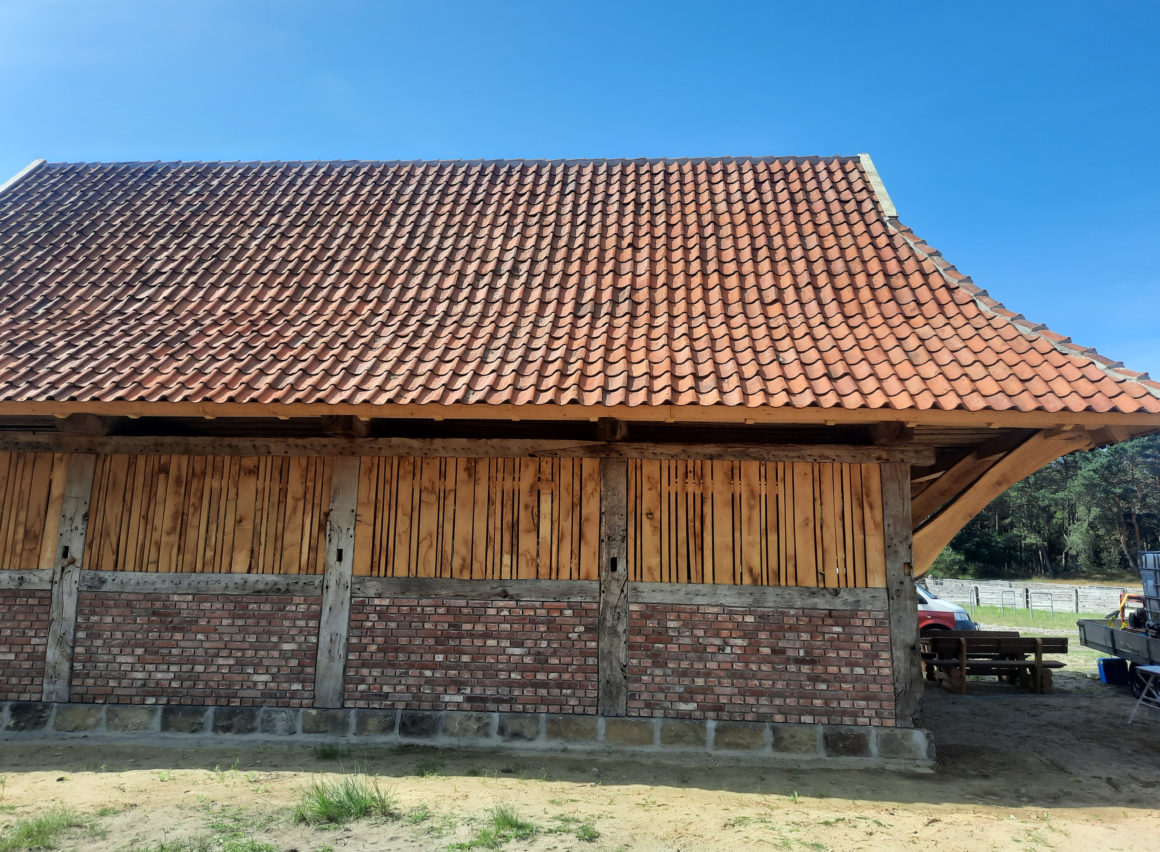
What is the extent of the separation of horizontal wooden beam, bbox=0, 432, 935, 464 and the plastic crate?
21.4 feet

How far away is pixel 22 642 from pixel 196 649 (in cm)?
157

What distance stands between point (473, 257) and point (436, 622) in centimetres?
374


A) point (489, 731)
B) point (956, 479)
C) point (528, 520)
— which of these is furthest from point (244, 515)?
point (956, 479)

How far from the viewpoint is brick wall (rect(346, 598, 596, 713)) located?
5555 millimetres

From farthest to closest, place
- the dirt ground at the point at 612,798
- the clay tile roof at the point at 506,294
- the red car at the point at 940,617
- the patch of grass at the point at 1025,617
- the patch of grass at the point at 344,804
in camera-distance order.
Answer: the patch of grass at the point at 1025,617
the red car at the point at 940,617
the clay tile roof at the point at 506,294
the patch of grass at the point at 344,804
the dirt ground at the point at 612,798

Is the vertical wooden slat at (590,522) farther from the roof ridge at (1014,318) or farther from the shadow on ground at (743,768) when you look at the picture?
the roof ridge at (1014,318)

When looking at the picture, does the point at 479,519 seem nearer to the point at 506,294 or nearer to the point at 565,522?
the point at 565,522

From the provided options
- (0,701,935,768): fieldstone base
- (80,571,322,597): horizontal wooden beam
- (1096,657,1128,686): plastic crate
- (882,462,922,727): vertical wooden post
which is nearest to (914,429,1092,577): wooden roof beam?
(882,462,922,727): vertical wooden post

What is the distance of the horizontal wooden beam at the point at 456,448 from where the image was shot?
18.9 ft

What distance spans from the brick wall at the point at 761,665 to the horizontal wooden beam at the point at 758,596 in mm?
56

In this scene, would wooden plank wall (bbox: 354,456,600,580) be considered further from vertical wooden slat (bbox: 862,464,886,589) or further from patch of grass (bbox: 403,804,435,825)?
vertical wooden slat (bbox: 862,464,886,589)

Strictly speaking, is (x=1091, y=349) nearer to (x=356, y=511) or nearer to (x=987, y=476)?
(x=987, y=476)

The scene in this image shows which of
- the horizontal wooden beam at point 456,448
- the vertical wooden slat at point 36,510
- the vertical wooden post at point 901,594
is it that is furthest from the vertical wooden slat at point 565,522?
the vertical wooden slat at point 36,510

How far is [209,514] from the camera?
604cm
